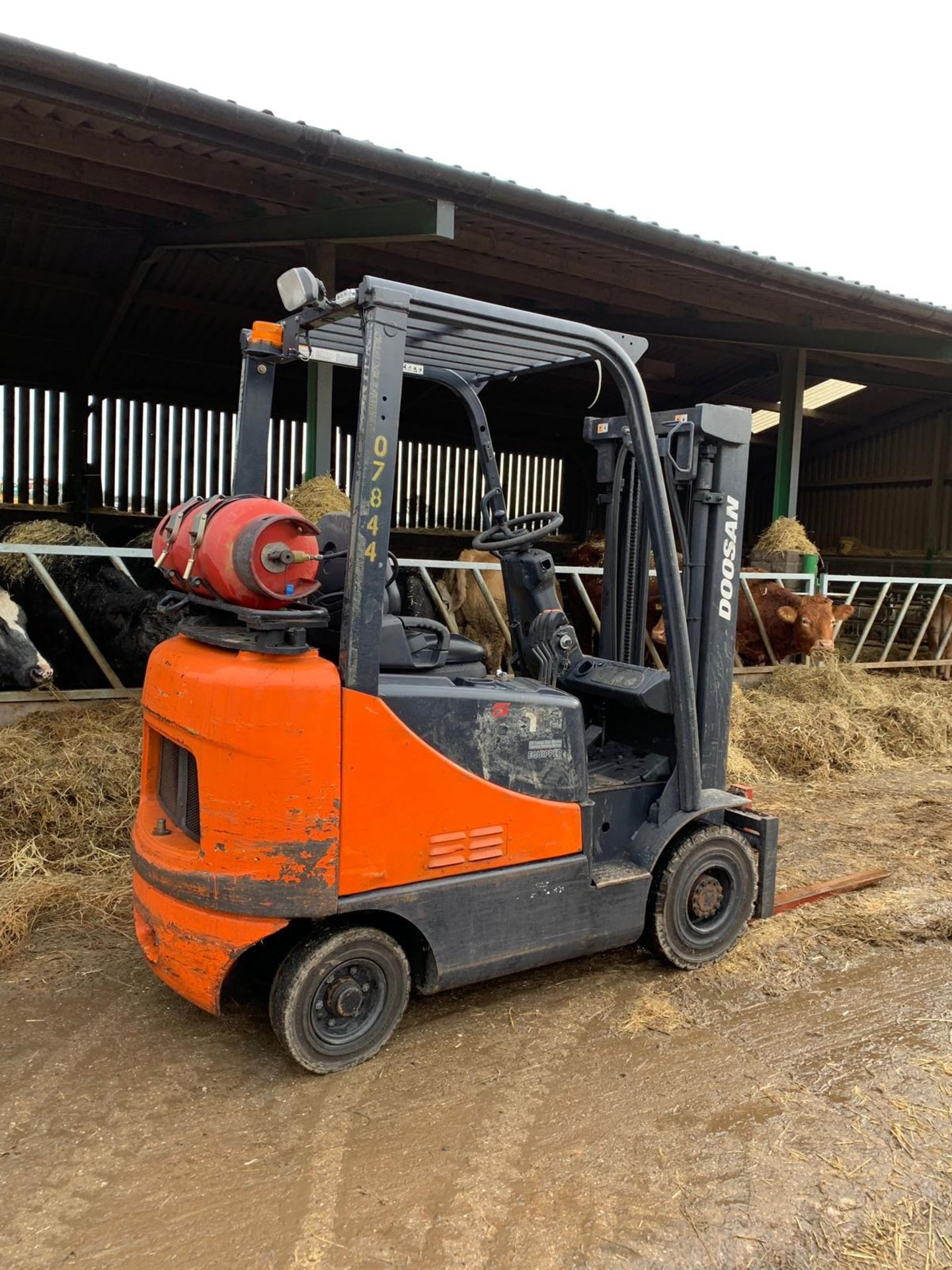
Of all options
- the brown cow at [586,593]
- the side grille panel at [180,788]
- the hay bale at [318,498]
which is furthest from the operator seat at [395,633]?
the brown cow at [586,593]

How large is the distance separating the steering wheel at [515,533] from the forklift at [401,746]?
0.7 inches

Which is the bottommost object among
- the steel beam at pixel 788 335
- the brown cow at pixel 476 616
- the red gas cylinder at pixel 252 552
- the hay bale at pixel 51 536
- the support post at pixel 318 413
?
the brown cow at pixel 476 616

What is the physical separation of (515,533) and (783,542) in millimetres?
7364

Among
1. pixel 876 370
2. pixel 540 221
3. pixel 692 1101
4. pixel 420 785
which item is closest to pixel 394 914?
pixel 420 785

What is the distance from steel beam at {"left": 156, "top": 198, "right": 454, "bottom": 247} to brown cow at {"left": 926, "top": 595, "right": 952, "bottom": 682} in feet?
24.4

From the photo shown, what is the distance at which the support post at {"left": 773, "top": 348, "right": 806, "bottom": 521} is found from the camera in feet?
37.1

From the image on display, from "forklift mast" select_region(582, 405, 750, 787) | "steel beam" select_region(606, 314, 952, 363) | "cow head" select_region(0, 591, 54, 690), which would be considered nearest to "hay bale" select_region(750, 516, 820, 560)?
"steel beam" select_region(606, 314, 952, 363)

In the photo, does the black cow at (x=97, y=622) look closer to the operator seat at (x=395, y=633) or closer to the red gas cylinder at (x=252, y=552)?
the operator seat at (x=395, y=633)

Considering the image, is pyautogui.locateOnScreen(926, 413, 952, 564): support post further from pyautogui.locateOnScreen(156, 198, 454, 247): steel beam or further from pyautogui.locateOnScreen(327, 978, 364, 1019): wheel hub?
pyautogui.locateOnScreen(327, 978, 364, 1019): wheel hub

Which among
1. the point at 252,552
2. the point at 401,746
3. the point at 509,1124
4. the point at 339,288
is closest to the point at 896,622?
the point at 339,288

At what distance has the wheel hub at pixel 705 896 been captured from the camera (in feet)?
12.3

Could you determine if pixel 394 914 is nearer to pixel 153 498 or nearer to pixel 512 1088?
pixel 512 1088

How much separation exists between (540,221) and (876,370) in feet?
27.7

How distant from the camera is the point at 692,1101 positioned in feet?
9.36
